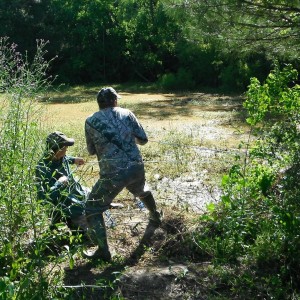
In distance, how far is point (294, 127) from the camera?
5.48 meters

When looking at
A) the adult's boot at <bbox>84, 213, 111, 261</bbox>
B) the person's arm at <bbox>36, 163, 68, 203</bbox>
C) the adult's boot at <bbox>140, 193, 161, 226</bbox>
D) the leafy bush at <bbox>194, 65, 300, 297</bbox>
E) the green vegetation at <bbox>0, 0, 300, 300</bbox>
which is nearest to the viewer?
the green vegetation at <bbox>0, 0, 300, 300</bbox>

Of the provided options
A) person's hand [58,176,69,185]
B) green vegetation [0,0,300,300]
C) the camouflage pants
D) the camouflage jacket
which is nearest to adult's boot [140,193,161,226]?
green vegetation [0,0,300,300]

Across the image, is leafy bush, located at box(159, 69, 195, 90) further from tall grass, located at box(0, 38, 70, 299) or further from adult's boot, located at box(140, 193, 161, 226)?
tall grass, located at box(0, 38, 70, 299)

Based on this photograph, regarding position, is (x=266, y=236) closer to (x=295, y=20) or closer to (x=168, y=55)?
(x=295, y=20)

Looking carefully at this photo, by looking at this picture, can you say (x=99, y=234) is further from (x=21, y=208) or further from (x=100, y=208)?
(x=21, y=208)

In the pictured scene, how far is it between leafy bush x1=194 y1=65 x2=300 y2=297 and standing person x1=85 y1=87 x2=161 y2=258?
2.41ft

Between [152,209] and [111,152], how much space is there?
0.74 meters

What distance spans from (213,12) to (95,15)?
942 inches

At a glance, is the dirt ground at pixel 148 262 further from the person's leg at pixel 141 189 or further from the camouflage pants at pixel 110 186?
the camouflage pants at pixel 110 186

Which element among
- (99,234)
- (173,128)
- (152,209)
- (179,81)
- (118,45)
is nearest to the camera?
(99,234)

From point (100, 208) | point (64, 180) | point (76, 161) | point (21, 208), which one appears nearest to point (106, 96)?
point (76, 161)

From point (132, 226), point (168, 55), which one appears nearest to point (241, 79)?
point (168, 55)

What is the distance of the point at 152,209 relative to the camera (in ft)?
18.8

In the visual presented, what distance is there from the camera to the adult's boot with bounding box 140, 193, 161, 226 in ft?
18.6
